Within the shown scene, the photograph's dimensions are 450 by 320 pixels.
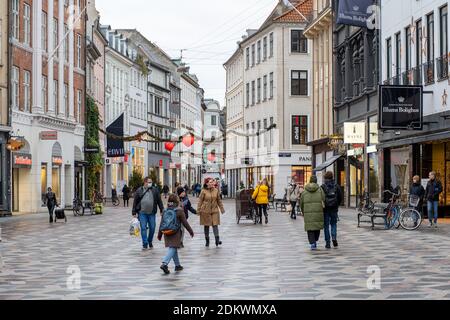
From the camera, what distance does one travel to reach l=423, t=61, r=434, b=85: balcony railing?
111 ft

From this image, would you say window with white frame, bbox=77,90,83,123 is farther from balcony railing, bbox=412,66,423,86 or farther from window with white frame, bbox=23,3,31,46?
balcony railing, bbox=412,66,423,86

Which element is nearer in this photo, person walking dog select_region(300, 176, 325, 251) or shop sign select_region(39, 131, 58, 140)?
person walking dog select_region(300, 176, 325, 251)

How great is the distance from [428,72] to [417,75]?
1.41 metres

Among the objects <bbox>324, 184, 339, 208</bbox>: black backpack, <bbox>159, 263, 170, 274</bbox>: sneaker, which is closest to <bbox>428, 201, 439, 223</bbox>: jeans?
<bbox>324, 184, 339, 208</bbox>: black backpack

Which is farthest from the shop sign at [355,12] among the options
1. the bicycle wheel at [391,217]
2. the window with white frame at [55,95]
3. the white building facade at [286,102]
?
the white building facade at [286,102]

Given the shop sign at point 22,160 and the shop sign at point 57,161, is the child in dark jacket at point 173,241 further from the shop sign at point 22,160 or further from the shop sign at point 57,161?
the shop sign at point 57,161

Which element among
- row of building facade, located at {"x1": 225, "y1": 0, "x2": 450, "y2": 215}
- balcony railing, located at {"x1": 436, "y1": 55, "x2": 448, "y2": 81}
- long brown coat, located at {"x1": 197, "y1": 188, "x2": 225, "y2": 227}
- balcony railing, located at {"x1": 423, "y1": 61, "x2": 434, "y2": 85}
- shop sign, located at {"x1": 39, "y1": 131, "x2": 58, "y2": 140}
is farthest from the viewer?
shop sign, located at {"x1": 39, "y1": 131, "x2": 58, "y2": 140}

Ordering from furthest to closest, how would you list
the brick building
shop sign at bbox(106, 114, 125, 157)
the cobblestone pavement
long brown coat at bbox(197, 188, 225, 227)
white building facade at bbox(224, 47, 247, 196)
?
white building facade at bbox(224, 47, 247, 196), shop sign at bbox(106, 114, 125, 157), the brick building, long brown coat at bbox(197, 188, 225, 227), the cobblestone pavement

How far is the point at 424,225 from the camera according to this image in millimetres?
31578

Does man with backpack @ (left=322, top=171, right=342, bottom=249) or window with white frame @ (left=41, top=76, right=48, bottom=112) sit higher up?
window with white frame @ (left=41, top=76, right=48, bottom=112)

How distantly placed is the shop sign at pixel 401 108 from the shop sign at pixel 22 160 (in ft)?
59.6

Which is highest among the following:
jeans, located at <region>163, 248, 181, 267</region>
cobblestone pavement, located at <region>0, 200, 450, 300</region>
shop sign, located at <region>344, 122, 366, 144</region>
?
shop sign, located at <region>344, 122, 366, 144</region>

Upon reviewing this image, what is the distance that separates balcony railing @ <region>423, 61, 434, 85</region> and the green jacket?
14.4 m
